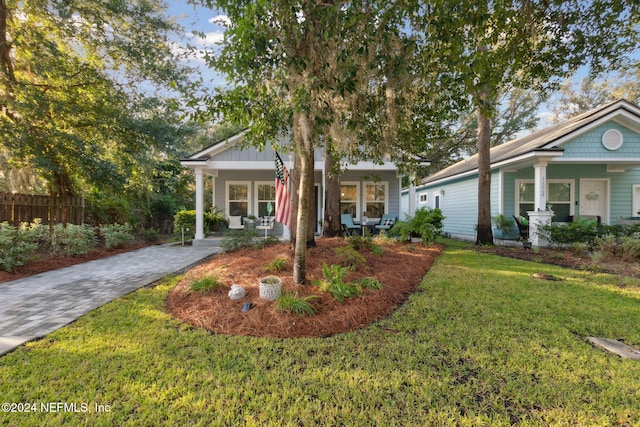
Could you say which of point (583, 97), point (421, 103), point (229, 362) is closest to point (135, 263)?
point (229, 362)

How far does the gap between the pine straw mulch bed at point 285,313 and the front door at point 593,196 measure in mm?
9362

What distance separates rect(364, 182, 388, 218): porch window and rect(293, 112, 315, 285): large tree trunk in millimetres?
8176

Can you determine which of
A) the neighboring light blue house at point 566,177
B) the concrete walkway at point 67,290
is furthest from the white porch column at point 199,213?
the neighboring light blue house at point 566,177

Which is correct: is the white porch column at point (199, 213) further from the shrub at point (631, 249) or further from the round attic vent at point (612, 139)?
the round attic vent at point (612, 139)

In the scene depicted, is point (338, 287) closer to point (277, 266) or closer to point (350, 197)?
point (277, 266)

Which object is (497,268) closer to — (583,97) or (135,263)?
(135,263)

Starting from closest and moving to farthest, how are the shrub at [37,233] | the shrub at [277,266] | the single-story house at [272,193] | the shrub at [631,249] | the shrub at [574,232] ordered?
the shrub at [277,266], the shrub at [37,233], the shrub at [631,249], the shrub at [574,232], the single-story house at [272,193]

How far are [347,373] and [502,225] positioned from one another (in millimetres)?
10301

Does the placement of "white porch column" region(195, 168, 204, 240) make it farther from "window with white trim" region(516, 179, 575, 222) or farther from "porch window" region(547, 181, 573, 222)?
"porch window" region(547, 181, 573, 222)

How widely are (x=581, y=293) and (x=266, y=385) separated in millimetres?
5047

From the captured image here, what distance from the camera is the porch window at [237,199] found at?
12148 mm

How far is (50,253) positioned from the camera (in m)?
7.03

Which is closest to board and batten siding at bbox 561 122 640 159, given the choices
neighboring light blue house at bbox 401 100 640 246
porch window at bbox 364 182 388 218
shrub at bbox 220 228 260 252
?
neighboring light blue house at bbox 401 100 640 246

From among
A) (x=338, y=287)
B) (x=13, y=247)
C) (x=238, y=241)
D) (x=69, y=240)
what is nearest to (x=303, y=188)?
(x=338, y=287)
